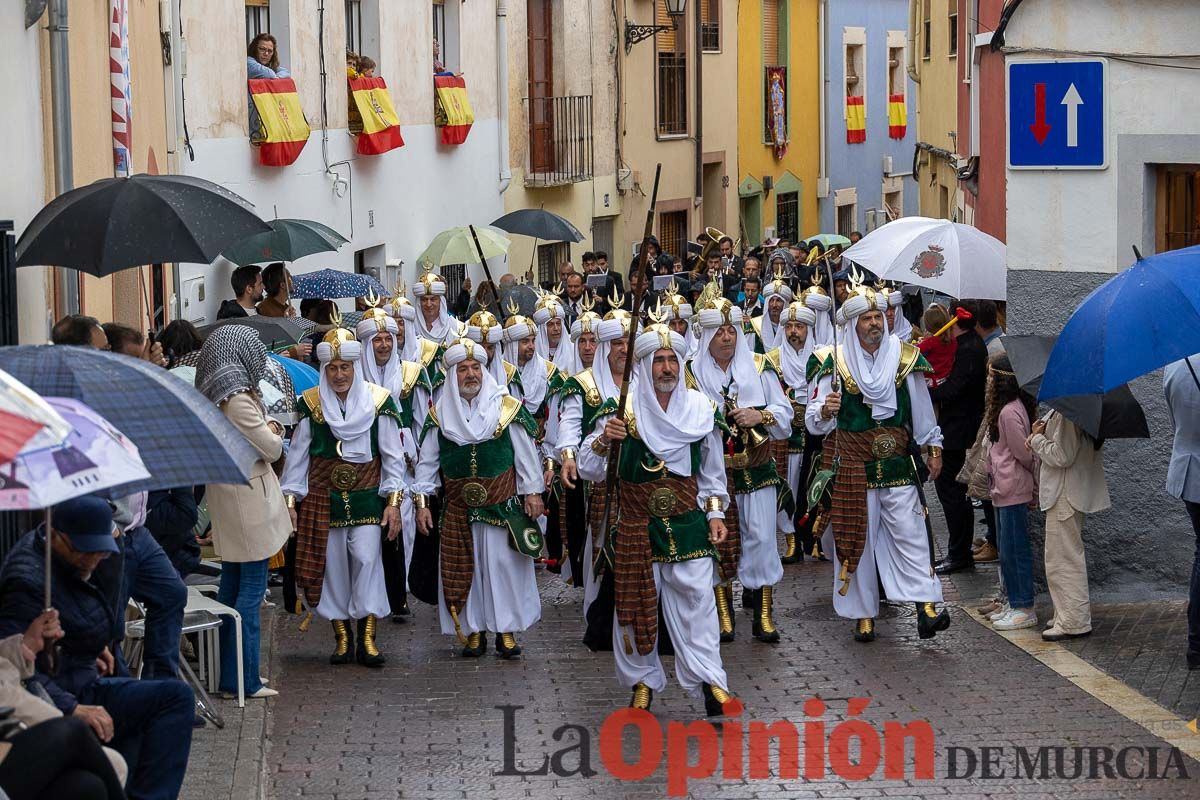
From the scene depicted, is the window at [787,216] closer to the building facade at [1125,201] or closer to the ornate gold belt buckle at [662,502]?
the building facade at [1125,201]

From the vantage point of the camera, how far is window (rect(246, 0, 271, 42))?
19297 millimetres

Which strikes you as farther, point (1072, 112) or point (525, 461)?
point (1072, 112)

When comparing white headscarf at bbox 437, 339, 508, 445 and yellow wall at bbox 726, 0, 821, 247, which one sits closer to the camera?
white headscarf at bbox 437, 339, 508, 445

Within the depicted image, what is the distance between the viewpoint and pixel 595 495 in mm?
11148

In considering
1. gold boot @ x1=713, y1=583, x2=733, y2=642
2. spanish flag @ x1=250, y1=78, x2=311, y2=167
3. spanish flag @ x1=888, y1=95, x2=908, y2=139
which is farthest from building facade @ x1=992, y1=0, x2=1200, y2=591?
spanish flag @ x1=888, y1=95, x2=908, y2=139

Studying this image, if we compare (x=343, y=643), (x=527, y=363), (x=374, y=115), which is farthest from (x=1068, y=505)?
(x=374, y=115)

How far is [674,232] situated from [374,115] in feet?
42.0

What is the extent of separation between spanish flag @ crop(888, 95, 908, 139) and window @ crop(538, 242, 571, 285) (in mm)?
17851

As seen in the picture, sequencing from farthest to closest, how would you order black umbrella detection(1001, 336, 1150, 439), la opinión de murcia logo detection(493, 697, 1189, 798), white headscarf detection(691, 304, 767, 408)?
white headscarf detection(691, 304, 767, 408)
black umbrella detection(1001, 336, 1150, 439)
la opinión de murcia logo detection(493, 697, 1189, 798)

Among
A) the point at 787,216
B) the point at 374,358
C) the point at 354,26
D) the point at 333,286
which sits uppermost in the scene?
the point at 354,26

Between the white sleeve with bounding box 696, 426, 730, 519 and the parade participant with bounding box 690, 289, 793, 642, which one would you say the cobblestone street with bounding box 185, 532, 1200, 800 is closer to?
the parade participant with bounding box 690, 289, 793, 642

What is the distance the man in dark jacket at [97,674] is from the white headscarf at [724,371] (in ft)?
17.5

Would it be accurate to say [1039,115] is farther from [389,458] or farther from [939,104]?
[939,104]

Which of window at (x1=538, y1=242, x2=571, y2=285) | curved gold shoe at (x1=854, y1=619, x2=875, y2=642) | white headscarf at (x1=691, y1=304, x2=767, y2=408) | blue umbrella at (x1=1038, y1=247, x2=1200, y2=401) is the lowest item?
curved gold shoe at (x1=854, y1=619, x2=875, y2=642)
